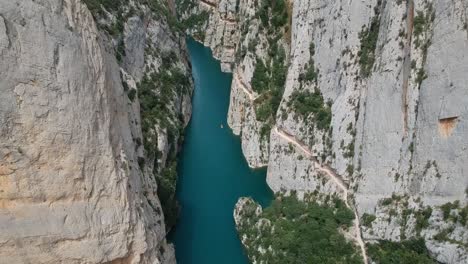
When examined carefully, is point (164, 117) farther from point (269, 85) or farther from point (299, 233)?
point (299, 233)

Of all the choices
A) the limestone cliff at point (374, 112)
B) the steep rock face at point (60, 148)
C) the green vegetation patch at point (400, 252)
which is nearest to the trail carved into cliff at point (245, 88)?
the limestone cliff at point (374, 112)

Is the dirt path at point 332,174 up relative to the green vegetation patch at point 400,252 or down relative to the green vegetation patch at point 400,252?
up

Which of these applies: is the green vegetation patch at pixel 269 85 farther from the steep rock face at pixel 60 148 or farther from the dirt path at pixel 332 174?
the steep rock face at pixel 60 148

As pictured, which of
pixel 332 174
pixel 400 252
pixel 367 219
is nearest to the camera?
pixel 400 252

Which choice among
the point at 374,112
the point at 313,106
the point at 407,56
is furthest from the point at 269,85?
the point at 407,56

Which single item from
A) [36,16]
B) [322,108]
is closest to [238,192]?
[322,108]

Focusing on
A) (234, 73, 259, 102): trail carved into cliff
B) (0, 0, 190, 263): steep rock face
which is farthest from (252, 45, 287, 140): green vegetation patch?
(0, 0, 190, 263): steep rock face

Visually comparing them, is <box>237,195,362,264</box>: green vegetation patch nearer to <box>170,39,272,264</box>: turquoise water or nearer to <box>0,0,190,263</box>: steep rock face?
<box>170,39,272,264</box>: turquoise water

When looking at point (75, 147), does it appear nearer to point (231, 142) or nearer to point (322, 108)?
point (322, 108)
